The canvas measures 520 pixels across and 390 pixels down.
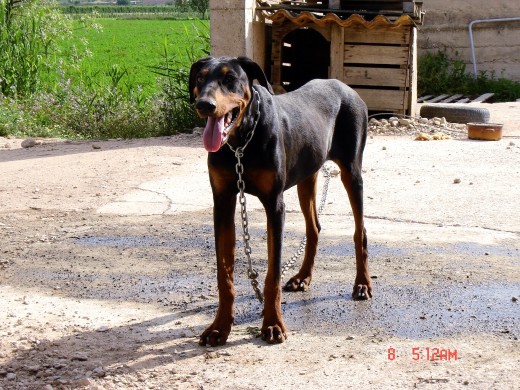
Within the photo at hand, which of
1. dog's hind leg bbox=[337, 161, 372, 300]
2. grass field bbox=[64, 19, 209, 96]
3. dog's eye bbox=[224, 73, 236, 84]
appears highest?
dog's eye bbox=[224, 73, 236, 84]

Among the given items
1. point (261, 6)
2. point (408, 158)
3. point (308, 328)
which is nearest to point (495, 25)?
point (261, 6)

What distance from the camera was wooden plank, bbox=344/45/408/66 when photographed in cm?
1161

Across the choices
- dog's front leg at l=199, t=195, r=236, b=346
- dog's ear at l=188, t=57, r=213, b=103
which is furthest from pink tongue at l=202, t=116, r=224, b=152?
dog's front leg at l=199, t=195, r=236, b=346

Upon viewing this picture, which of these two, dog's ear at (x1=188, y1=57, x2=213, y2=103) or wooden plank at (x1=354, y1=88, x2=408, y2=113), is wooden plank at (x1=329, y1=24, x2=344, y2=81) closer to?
wooden plank at (x1=354, y1=88, x2=408, y2=113)

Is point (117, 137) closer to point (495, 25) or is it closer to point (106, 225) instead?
point (106, 225)

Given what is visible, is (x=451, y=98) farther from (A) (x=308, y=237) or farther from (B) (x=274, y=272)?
(B) (x=274, y=272)

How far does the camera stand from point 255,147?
4.41 meters

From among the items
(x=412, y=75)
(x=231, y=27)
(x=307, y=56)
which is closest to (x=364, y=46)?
(x=412, y=75)

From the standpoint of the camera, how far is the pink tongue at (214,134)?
13.5 ft

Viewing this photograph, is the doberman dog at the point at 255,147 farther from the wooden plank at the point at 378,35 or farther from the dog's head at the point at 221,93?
the wooden plank at the point at 378,35

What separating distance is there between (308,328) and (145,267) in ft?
5.35

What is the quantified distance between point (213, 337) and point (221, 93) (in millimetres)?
1286

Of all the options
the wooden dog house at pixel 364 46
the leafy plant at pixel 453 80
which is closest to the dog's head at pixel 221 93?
the wooden dog house at pixel 364 46

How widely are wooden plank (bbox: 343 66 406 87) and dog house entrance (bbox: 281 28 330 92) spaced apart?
1326mm
